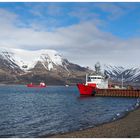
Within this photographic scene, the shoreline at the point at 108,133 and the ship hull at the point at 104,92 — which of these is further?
the ship hull at the point at 104,92

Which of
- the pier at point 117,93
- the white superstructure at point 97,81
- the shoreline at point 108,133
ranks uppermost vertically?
the white superstructure at point 97,81

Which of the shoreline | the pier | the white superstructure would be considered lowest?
the shoreline

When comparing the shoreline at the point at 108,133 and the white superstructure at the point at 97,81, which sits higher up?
the white superstructure at the point at 97,81

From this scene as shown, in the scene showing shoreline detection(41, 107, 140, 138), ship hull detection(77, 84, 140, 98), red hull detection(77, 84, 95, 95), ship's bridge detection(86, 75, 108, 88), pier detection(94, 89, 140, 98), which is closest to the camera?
shoreline detection(41, 107, 140, 138)

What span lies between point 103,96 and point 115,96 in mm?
4578

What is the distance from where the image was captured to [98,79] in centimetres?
10288

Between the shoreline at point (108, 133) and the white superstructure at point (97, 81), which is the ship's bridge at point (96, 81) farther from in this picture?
the shoreline at point (108, 133)

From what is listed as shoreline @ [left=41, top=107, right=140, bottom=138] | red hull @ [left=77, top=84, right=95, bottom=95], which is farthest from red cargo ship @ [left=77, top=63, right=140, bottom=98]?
shoreline @ [left=41, top=107, right=140, bottom=138]

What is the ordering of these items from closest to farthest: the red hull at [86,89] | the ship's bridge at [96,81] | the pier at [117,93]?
the red hull at [86,89] → the pier at [117,93] → the ship's bridge at [96,81]

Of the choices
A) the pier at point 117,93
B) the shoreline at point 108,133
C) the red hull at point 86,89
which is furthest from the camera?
the pier at point 117,93

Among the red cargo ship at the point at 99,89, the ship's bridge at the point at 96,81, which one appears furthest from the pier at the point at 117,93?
the ship's bridge at the point at 96,81

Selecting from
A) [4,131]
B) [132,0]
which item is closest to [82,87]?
[4,131]

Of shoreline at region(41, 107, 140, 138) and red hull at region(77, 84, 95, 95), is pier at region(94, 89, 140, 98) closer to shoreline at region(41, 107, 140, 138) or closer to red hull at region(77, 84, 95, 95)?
red hull at region(77, 84, 95, 95)

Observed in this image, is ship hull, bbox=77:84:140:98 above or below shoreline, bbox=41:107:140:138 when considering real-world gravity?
above
